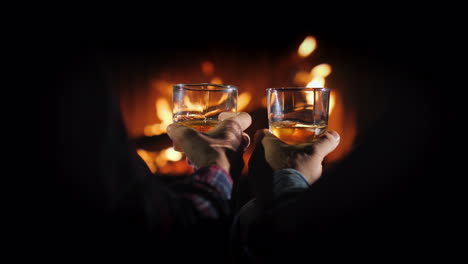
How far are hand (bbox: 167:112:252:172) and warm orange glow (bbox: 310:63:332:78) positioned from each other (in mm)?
549

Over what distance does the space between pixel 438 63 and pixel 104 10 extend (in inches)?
40.0

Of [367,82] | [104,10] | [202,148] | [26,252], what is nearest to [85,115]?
[26,252]

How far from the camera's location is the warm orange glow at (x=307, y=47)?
1.23 metres

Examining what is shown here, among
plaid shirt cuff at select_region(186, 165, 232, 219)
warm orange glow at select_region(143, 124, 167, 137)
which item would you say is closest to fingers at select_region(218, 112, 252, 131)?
plaid shirt cuff at select_region(186, 165, 232, 219)

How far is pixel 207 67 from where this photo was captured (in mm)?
1247

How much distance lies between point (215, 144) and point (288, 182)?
0.22m

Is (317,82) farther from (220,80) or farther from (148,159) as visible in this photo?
(148,159)

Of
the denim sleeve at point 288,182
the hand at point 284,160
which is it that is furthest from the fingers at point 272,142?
the denim sleeve at point 288,182

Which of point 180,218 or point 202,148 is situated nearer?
point 180,218

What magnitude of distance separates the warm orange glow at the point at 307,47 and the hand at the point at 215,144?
0.55 m

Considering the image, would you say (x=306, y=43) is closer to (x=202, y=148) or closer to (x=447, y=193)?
(x=202, y=148)

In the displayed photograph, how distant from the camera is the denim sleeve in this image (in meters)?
0.63

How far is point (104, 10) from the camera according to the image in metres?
1.04

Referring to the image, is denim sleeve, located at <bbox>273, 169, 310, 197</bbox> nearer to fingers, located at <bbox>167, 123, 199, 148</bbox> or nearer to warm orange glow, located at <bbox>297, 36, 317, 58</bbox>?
fingers, located at <bbox>167, 123, 199, 148</bbox>
